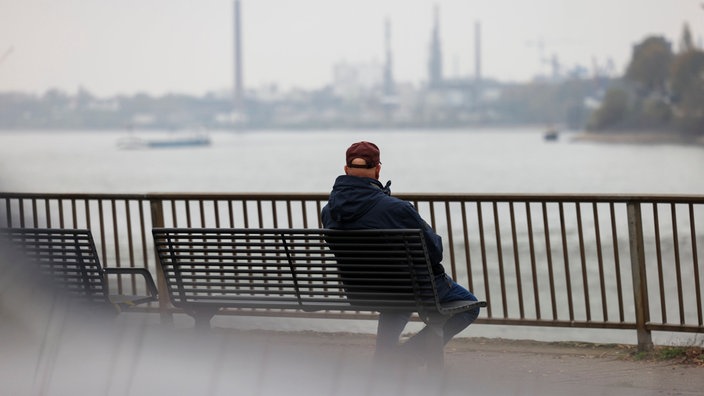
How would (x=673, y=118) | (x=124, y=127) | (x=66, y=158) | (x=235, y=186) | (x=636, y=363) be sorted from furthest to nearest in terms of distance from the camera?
(x=124, y=127), (x=66, y=158), (x=673, y=118), (x=235, y=186), (x=636, y=363)

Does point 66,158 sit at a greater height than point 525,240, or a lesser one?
greater

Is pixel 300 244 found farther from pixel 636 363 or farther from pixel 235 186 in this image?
pixel 235 186

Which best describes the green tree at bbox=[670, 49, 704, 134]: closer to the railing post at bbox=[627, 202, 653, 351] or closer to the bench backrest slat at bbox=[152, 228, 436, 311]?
the railing post at bbox=[627, 202, 653, 351]

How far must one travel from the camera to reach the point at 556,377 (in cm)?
602

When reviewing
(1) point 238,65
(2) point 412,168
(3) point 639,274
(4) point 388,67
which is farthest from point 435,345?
(4) point 388,67

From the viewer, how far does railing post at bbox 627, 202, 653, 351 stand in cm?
680

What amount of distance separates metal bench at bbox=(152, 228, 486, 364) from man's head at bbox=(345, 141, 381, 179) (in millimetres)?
277

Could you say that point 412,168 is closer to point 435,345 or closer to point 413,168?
point 413,168

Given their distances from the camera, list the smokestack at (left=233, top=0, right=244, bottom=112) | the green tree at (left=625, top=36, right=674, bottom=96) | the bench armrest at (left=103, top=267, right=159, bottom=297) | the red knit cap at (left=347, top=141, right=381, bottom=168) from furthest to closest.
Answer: the smokestack at (left=233, top=0, right=244, bottom=112)
the green tree at (left=625, top=36, right=674, bottom=96)
the bench armrest at (left=103, top=267, right=159, bottom=297)
the red knit cap at (left=347, top=141, right=381, bottom=168)

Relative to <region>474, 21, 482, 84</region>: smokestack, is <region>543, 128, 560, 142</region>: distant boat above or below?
below

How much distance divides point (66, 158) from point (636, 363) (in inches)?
6547

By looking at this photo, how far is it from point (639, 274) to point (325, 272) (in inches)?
85.8

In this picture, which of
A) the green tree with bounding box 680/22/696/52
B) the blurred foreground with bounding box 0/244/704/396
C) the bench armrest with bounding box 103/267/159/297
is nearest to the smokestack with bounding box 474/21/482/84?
the green tree with bounding box 680/22/696/52

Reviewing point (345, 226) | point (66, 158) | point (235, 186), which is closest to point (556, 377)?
point (345, 226)
